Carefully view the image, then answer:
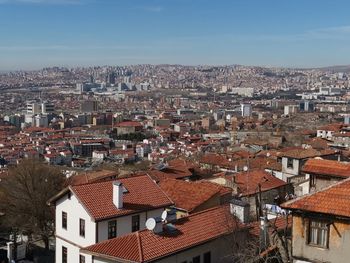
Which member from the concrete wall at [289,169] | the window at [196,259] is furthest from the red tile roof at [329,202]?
the concrete wall at [289,169]

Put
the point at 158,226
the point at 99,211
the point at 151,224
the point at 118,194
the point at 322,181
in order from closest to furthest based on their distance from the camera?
the point at 151,224 < the point at 158,226 < the point at 322,181 < the point at 99,211 < the point at 118,194

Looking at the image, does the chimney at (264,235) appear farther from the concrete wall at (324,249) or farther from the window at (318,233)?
the window at (318,233)

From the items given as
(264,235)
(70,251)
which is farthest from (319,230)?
(70,251)

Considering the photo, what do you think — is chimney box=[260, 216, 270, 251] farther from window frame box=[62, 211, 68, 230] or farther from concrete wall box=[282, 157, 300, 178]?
concrete wall box=[282, 157, 300, 178]

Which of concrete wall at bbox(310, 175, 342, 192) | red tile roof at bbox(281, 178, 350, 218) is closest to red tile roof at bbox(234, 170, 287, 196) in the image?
concrete wall at bbox(310, 175, 342, 192)

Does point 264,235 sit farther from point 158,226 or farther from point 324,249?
point 324,249

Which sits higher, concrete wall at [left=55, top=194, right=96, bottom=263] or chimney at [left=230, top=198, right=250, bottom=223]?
chimney at [left=230, top=198, right=250, bottom=223]
